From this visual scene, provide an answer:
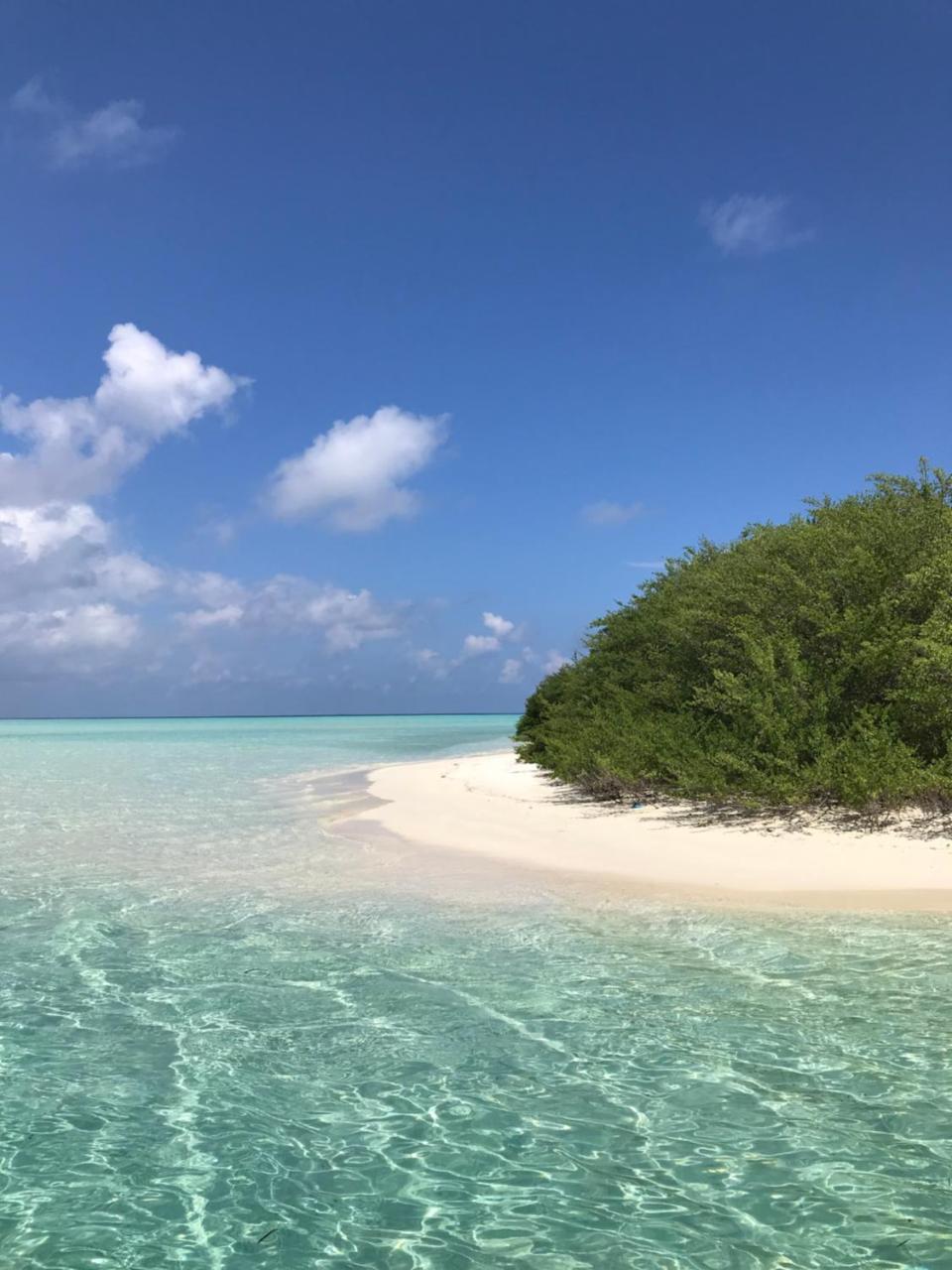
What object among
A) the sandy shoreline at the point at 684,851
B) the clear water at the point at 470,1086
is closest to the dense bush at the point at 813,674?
the sandy shoreline at the point at 684,851

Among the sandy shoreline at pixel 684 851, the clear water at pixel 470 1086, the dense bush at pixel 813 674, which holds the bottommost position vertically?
the sandy shoreline at pixel 684 851

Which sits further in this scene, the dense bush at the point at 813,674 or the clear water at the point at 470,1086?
the dense bush at the point at 813,674

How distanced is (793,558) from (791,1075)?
14235 mm

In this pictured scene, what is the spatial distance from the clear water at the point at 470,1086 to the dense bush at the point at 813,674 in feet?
18.2

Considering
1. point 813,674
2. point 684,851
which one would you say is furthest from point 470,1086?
point 813,674

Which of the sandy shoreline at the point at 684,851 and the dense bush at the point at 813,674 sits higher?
the dense bush at the point at 813,674

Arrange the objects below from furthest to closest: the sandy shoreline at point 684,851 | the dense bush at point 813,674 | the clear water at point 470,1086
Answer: the dense bush at point 813,674 < the sandy shoreline at point 684,851 < the clear water at point 470,1086

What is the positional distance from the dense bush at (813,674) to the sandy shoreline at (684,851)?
3.18ft

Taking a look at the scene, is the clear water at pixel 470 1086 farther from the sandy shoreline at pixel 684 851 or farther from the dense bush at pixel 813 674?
the dense bush at pixel 813 674

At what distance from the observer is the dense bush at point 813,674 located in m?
14.5

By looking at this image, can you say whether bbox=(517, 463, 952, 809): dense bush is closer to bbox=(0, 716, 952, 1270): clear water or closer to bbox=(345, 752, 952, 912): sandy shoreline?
bbox=(345, 752, 952, 912): sandy shoreline

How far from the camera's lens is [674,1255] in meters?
3.96

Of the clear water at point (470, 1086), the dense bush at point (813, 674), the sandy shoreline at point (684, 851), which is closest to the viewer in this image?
the clear water at point (470, 1086)

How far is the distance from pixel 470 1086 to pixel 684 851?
9179mm
